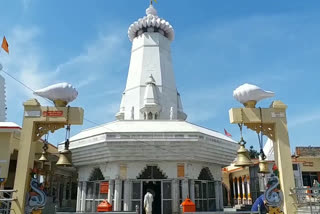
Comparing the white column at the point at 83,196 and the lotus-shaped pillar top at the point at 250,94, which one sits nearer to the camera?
the lotus-shaped pillar top at the point at 250,94

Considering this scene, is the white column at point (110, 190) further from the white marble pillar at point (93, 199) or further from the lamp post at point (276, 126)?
the lamp post at point (276, 126)

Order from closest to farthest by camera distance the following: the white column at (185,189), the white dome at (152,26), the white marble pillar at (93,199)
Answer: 1. the white column at (185,189)
2. the white marble pillar at (93,199)
3. the white dome at (152,26)

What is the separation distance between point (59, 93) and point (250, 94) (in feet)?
19.4

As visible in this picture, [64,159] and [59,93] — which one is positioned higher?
[59,93]

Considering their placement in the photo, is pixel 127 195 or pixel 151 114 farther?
pixel 151 114

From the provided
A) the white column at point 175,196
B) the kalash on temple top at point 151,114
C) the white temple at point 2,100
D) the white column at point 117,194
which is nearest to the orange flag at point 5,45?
the kalash on temple top at point 151,114

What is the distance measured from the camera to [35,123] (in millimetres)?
8375

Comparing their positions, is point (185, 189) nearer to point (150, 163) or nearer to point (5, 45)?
point (150, 163)

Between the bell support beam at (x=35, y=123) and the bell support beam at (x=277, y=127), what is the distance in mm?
4997

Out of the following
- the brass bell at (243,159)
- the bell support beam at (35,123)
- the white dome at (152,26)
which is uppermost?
the white dome at (152,26)

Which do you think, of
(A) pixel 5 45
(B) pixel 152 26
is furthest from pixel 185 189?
(B) pixel 152 26

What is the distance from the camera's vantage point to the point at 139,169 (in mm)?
12500

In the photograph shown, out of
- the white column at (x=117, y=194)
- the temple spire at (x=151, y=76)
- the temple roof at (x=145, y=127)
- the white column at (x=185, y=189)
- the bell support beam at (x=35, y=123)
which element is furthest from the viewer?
the temple spire at (x=151, y=76)

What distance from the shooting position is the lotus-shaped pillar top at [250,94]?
8500 millimetres
